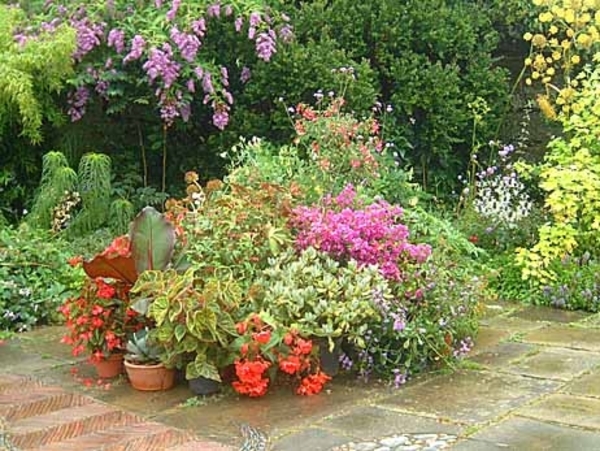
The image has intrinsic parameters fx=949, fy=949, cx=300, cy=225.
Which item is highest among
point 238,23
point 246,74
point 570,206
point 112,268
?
point 238,23

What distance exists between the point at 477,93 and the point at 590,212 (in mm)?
2265

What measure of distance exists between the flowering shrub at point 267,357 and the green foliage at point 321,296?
0.09 m

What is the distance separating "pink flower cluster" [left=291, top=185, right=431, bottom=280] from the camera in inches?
192

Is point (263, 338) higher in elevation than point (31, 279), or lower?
lower

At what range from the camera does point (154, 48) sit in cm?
730

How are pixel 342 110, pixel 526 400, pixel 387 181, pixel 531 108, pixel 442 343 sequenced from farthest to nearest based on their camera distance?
pixel 531 108, pixel 342 110, pixel 387 181, pixel 442 343, pixel 526 400

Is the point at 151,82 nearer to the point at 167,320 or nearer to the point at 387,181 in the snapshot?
the point at 387,181

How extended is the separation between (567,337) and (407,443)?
2.06 metres

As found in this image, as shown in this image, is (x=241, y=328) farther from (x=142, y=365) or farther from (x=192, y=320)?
(x=142, y=365)

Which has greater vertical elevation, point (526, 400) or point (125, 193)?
point (125, 193)

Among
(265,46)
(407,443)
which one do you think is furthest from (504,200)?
(407,443)

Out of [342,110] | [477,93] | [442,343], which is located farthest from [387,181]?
[477,93]

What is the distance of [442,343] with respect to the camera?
4801 millimetres

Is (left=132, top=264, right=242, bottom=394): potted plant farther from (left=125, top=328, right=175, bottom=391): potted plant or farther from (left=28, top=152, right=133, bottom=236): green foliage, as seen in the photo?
(left=28, top=152, right=133, bottom=236): green foliage
